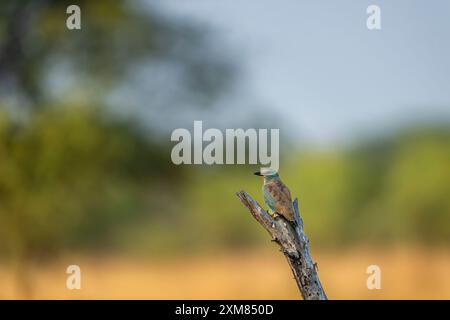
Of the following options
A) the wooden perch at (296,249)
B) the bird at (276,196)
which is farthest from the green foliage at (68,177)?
the wooden perch at (296,249)

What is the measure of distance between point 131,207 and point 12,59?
283cm

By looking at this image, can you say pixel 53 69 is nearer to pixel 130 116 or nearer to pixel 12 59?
pixel 12 59

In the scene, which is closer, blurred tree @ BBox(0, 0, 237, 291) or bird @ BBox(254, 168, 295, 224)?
bird @ BBox(254, 168, 295, 224)

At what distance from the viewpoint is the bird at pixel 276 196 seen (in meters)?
4.92

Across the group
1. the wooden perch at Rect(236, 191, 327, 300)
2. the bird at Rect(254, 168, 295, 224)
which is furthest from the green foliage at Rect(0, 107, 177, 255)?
the wooden perch at Rect(236, 191, 327, 300)

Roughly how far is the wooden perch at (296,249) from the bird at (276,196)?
0.07 metres

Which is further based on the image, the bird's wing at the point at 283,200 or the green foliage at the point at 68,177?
the green foliage at the point at 68,177

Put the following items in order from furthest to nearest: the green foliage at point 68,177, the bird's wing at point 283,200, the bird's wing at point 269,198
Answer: the green foliage at point 68,177 < the bird's wing at point 269,198 < the bird's wing at point 283,200

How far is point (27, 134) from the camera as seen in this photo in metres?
11.6

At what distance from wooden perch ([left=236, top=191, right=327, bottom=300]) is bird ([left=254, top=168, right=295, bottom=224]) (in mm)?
70

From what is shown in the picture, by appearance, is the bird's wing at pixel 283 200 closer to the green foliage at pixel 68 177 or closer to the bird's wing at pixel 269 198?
the bird's wing at pixel 269 198

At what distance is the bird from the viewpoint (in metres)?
4.92

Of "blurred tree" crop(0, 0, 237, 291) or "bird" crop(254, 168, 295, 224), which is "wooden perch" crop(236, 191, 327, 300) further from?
"blurred tree" crop(0, 0, 237, 291)

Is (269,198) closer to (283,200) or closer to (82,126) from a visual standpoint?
(283,200)
